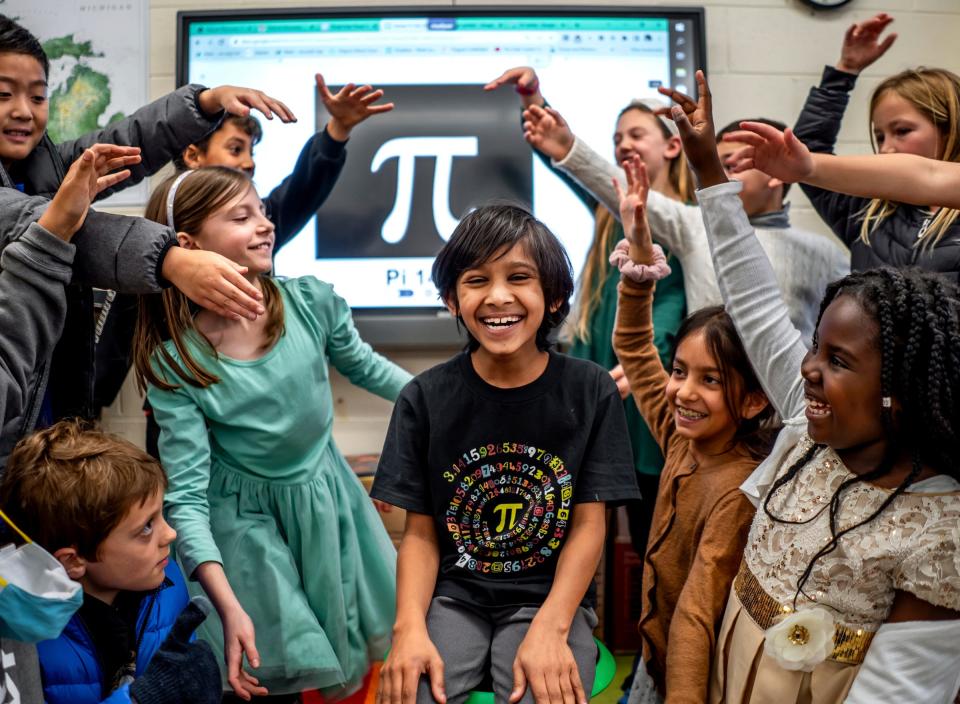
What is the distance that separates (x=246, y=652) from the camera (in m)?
1.35

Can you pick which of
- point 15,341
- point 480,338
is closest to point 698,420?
point 480,338

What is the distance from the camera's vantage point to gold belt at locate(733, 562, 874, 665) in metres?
1.15

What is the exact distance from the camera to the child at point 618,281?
2094mm

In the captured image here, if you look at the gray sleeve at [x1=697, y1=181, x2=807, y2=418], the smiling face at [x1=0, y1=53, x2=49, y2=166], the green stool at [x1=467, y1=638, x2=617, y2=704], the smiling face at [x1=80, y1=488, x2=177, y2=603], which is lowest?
the green stool at [x1=467, y1=638, x2=617, y2=704]

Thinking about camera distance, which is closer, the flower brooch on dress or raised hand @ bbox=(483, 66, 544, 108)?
the flower brooch on dress

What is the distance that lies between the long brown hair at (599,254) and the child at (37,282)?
1279 mm

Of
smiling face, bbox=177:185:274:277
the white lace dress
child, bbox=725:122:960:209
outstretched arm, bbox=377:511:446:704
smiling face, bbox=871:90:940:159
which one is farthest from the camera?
smiling face, bbox=871:90:940:159

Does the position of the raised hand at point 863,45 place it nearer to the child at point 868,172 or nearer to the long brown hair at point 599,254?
the long brown hair at point 599,254

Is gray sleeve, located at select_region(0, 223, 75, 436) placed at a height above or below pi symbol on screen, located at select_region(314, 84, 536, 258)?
below

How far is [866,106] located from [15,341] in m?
2.49

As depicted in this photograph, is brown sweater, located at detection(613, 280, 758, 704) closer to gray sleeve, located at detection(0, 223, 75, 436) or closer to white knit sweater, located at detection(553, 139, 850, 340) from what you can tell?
white knit sweater, located at detection(553, 139, 850, 340)

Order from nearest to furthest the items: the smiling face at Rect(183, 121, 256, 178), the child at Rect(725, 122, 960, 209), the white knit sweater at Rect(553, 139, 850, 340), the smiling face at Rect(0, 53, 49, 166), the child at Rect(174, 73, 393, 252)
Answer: the child at Rect(725, 122, 960, 209) < the smiling face at Rect(0, 53, 49, 166) < the child at Rect(174, 73, 393, 252) < the white knit sweater at Rect(553, 139, 850, 340) < the smiling face at Rect(183, 121, 256, 178)

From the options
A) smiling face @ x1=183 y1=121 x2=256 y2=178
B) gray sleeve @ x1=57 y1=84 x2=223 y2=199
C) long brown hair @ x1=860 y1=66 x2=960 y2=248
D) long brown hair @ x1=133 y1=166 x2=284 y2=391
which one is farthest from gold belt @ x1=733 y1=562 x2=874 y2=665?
smiling face @ x1=183 y1=121 x2=256 y2=178

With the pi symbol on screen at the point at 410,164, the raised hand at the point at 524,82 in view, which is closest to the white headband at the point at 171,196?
the raised hand at the point at 524,82
